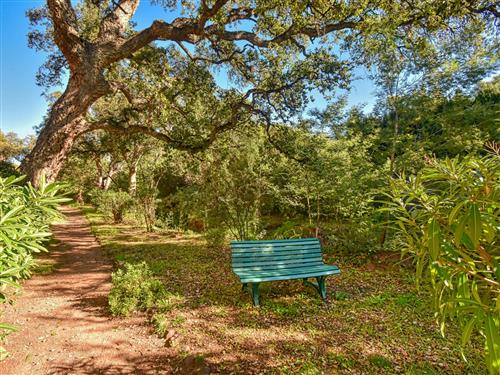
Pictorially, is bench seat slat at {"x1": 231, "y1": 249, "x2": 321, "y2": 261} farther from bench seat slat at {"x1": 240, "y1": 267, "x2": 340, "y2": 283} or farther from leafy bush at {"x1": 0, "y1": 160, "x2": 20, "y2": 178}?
leafy bush at {"x1": 0, "y1": 160, "x2": 20, "y2": 178}

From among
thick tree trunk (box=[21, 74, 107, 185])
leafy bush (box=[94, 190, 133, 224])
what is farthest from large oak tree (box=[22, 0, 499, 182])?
leafy bush (box=[94, 190, 133, 224])

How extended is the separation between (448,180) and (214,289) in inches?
171

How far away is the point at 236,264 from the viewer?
15.5 feet

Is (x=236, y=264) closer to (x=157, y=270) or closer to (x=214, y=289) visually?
(x=214, y=289)

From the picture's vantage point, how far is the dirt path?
299 centimetres

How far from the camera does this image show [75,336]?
3.57 meters

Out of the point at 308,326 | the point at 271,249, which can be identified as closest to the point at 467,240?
the point at 308,326

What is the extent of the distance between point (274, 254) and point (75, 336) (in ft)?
10.0

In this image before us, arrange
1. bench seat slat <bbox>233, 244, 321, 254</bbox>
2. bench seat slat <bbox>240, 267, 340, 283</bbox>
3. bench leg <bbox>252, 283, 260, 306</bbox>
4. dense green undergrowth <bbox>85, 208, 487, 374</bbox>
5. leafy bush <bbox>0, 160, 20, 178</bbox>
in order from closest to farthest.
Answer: dense green undergrowth <bbox>85, 208, 487, 374</bbox>
bench seat slat <bbox>240, 267, 340, 283</bbox>
bench leg <bbox>252, 283, 260, 306</bbox>
bench seat slat <bbox>233, 244, 321, 254</bbox>
leafy bush <bbox>0, 160, 20, 178</bbox>

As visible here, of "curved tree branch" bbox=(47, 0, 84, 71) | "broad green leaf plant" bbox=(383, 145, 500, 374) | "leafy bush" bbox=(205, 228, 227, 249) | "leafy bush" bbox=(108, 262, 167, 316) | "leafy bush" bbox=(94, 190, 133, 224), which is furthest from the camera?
"leafy bush" bbox=(94, 190, 133, 224)

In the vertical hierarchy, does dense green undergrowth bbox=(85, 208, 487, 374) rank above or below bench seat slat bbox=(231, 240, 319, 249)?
below

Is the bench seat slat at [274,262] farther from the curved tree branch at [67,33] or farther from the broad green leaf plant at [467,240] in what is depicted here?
the curved tree branch at [67,33]

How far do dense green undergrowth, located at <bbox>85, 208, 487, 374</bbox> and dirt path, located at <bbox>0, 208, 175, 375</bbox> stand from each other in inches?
12.7

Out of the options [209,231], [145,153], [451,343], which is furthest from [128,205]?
[451,343]
